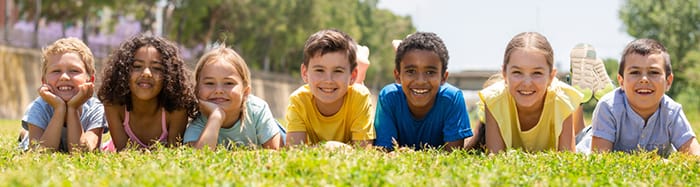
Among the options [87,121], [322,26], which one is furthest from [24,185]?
[322,26]

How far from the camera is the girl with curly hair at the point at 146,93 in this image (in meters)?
7.31

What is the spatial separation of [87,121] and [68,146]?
18.5 inches

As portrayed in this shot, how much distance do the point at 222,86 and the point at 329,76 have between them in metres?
1.05

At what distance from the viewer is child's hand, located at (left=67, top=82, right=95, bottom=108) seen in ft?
24.1

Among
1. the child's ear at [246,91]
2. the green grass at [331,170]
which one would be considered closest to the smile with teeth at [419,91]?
the green grass at [331,170]

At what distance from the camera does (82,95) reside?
7434 mm

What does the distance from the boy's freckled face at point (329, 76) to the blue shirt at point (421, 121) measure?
50 centimetres

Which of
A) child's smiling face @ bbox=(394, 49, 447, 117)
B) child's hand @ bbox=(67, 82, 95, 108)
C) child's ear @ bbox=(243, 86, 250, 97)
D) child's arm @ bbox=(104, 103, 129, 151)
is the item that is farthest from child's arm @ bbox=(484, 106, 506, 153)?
child's hand @ bbox=(67, 82, 95, 108)

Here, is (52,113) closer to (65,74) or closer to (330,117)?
(65,74)

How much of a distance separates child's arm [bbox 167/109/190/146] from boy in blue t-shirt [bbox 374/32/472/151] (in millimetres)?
1916

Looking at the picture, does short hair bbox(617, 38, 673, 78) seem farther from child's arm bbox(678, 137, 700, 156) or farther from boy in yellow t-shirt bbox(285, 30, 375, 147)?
boy in yellow t-shirt bbox(285, 30, 375, 147)

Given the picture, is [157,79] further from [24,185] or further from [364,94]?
[24,185]

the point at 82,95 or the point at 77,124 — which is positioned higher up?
the point at 82,95

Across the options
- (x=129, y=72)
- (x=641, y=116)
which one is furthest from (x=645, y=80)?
(x=129, y=72)
